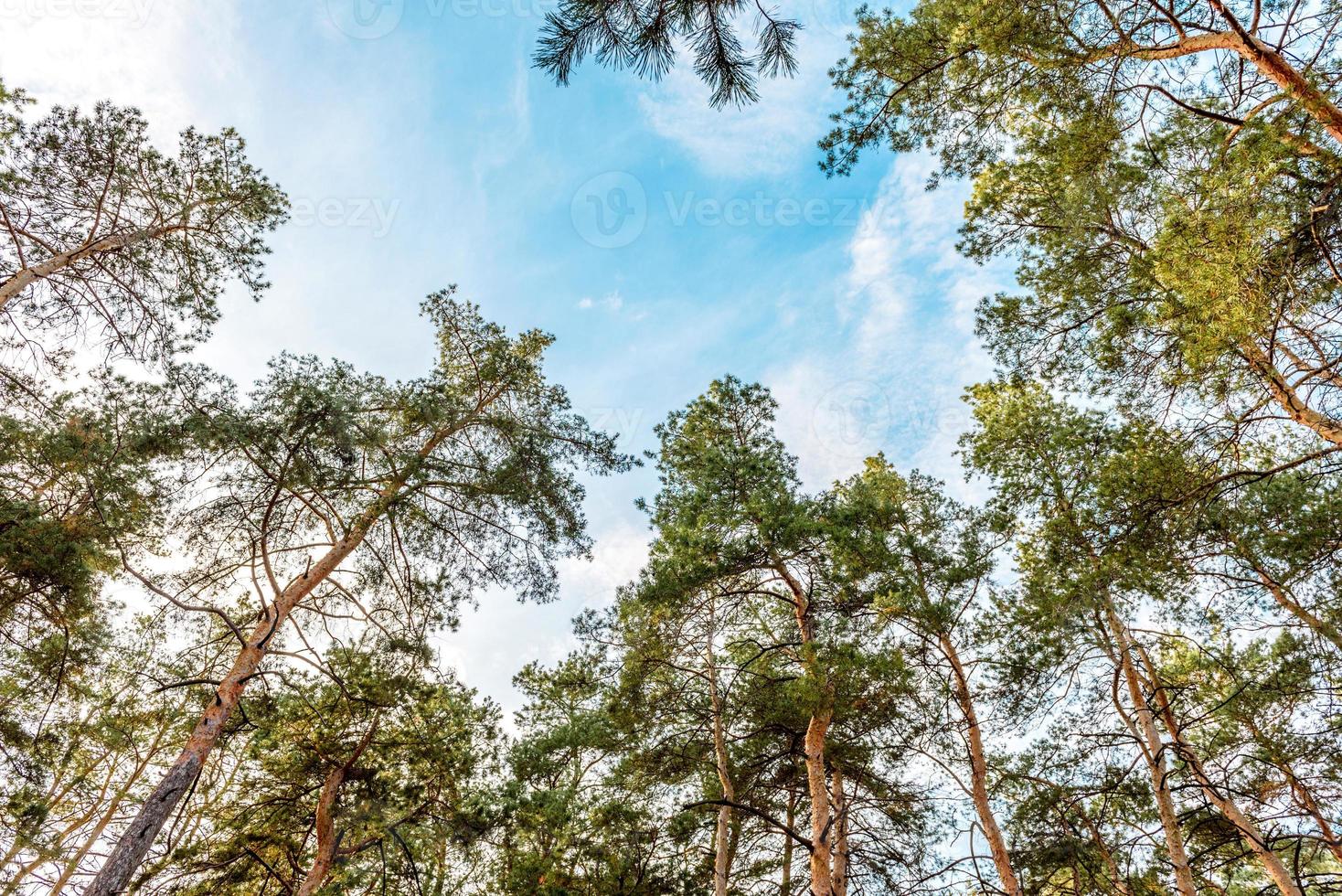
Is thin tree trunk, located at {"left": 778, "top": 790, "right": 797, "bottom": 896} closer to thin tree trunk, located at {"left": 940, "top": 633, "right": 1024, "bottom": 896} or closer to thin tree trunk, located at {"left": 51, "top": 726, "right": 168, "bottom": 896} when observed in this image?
thin tree trunk, located at {"left": 940, "top": 633, "right": 1024, "bottom": 896}

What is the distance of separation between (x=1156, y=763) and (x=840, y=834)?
4.75 meters

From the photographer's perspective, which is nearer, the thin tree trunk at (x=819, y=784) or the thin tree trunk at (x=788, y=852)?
the thin tree trunk at (x=819, y=784)

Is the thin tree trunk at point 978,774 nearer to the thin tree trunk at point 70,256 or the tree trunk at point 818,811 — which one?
the tree trunk at point 818,811

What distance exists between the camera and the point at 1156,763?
717cm

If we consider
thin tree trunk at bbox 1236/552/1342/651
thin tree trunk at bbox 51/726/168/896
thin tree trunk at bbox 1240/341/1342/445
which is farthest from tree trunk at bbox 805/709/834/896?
thin tree trunk at bbox 51/726/168/896

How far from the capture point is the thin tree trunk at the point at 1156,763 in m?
6.70

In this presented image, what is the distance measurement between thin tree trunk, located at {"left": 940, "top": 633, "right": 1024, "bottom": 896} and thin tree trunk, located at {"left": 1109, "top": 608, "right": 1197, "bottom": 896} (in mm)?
1872

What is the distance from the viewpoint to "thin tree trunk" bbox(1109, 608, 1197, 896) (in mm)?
6703

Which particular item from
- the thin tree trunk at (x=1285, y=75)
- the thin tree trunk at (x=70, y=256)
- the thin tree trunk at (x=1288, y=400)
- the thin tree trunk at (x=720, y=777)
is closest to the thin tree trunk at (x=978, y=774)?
the thin tree trunk at (x=720, y=777)

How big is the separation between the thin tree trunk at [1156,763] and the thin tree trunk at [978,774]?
73.7 inches

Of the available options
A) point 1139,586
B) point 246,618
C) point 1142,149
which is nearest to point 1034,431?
point 1139,586

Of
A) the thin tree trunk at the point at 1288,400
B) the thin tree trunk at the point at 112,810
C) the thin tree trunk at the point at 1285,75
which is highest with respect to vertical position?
the thin tree trunk at the point at 1285,75

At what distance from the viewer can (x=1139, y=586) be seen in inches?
264

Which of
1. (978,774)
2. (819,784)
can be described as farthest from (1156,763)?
(819,784)
